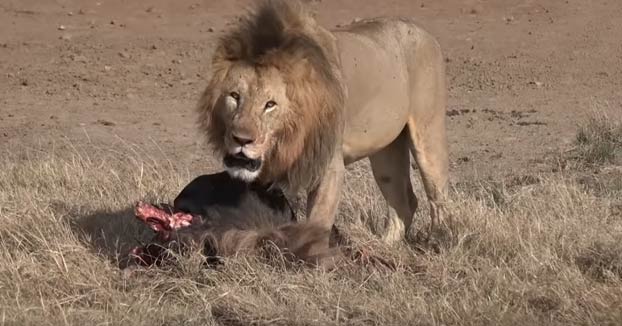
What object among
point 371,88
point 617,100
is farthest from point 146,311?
point 617,100

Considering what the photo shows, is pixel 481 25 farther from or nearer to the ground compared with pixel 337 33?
nearer to the ground

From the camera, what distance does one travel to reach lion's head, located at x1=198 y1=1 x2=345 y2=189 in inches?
209

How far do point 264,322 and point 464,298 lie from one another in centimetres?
74

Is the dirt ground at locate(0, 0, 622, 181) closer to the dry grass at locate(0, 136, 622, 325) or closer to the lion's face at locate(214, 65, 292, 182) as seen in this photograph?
the dry grass at locate(0, 136, 622, 325)

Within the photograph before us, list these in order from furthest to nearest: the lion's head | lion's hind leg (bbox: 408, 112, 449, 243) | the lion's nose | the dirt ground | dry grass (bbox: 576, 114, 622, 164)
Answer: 1. the dirt ground
2. dry grass (bbox: 576, 114, 622, 164)
3. lion's hind leg (bbox: 408, 112, 449, 243)
4. the lion's head
5. the lion's nose

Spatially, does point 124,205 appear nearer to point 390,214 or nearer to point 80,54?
point 390,214

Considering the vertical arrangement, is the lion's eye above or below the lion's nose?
above

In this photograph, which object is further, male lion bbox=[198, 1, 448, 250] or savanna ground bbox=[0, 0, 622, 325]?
male lion bbox=[198, 1, 448, 250]

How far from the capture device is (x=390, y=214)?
21.6 ft

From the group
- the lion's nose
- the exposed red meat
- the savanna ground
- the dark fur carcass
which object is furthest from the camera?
the exposed red meat

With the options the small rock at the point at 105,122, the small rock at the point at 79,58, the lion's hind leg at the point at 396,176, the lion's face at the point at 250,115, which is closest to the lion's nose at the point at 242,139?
the lion's face at the point at 250,115

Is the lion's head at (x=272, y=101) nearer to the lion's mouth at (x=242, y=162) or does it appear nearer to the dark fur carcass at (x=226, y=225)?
the lion's mouth at (x=242, y=162)

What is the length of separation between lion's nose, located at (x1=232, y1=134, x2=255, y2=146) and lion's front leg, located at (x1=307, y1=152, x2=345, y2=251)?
1.91 feet

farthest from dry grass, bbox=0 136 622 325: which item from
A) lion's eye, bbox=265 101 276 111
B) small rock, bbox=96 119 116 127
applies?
small rock, bbox=96 119 116 127
